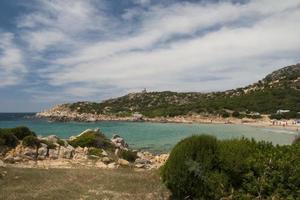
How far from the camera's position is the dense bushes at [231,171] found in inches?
487

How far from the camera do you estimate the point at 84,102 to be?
174750 millimetres

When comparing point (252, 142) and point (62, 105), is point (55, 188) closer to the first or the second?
point (252, 142)

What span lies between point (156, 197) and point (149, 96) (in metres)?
157

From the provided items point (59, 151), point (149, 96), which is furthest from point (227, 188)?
point (149, 96)

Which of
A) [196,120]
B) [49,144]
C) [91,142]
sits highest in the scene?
[196,120]

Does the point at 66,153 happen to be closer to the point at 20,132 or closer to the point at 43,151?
the point at 43,151

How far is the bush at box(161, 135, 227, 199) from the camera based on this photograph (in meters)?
12.9

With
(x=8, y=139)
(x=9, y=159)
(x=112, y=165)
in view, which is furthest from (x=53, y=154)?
(x=112, y=165)

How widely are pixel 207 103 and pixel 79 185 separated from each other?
112 metres

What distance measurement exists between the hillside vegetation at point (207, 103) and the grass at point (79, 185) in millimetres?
88794

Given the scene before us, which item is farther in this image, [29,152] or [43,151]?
[43,151]

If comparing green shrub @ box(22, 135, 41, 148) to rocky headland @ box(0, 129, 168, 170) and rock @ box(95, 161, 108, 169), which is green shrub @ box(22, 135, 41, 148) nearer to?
rocky headland @ box(0, 129, 168, 170)

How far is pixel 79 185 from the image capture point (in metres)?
16.4

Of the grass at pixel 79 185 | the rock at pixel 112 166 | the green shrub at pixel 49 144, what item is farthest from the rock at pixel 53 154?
the grass at pixel 79 185
